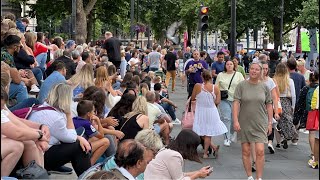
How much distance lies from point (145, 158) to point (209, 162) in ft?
18.6

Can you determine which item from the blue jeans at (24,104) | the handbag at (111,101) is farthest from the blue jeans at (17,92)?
the handbag at (111,101)

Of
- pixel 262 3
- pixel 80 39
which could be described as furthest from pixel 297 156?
pixel 262 3

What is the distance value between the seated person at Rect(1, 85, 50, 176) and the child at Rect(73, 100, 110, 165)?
1.48 metres

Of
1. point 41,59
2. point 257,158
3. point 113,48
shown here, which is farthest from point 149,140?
point 113,48

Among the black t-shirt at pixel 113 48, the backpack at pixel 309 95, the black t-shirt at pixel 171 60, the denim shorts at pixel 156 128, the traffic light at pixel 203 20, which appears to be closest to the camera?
the denim shorts at pixel 156 128

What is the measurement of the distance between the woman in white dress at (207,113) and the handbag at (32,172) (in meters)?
5.61

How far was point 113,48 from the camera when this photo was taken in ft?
63.6

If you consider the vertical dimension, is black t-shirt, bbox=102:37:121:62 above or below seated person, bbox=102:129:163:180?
Answer: above

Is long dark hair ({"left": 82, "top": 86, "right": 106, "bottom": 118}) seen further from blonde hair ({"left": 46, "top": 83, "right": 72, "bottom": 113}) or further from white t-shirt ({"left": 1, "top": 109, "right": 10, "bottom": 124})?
white t-shirt ({"left": 1, "top": 109, "right": 10, "bottom": 124})

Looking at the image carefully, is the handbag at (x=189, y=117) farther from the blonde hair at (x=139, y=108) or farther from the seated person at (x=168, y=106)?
the seated person at (x=168, y=106)

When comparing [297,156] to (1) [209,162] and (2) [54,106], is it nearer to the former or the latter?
(1) [209,162]

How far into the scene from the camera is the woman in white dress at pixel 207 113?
1229 centimetres

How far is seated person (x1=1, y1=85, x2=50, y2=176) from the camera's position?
658 cm

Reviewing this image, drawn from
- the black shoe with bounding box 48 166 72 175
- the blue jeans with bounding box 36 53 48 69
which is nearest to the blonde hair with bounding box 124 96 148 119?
the black shoe with bounding box 48 166 72 175
